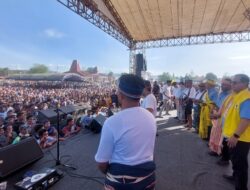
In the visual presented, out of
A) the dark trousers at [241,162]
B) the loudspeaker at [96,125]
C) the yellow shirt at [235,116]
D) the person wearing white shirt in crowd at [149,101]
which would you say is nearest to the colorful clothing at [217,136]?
the yellow shirt at [235,116]

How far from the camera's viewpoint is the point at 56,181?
11.7ft

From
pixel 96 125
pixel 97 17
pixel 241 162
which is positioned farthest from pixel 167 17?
pixel 241 162

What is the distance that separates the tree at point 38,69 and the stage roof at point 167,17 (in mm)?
78328

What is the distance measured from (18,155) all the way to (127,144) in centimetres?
311

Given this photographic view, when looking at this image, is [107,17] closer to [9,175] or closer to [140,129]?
[9,175]

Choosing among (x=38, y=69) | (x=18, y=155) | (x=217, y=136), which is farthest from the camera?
(x=38, y=69)

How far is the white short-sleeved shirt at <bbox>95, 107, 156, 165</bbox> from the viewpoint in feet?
4.74

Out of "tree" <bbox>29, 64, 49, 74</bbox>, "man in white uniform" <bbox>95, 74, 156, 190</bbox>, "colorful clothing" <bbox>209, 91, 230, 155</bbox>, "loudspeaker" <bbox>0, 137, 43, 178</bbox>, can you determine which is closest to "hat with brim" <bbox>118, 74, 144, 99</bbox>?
"man in white uniform" <bbox>95, 74, 156, 190</bbox>

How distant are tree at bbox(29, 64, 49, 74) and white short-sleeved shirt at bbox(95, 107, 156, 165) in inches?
3588

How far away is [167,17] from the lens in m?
11.3

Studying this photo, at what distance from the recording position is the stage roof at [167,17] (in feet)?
31.6

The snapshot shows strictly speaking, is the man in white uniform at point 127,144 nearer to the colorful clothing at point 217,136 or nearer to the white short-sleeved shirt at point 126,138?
the white short-sleeved shirt at point 126,138

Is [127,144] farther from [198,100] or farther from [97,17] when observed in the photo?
[97,17]

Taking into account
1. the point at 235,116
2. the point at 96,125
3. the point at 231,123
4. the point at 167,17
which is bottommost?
the point at 96,125
